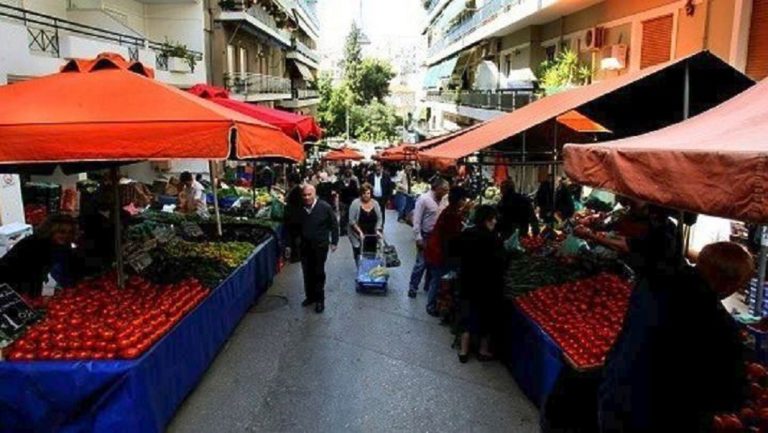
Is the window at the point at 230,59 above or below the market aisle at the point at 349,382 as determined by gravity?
above

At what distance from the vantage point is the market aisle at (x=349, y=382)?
213 inches

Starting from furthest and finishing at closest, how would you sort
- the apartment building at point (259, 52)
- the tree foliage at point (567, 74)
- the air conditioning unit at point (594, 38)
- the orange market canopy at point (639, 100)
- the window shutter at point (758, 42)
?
the apartment building at point (259, 52), the tree foliage at point (567, 74), the air conditioning unit at point (594, 38), the window shutter at point (758, 42), the orange market canopy at point (639, 100)

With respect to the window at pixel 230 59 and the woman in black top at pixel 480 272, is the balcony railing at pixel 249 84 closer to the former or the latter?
the window at pixel 230 59

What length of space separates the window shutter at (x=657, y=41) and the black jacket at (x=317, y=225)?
910cm

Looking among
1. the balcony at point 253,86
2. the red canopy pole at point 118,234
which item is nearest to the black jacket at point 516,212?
the red canopy pole at point 118,234

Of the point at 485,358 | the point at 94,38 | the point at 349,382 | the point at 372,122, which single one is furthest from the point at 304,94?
the point at 349,382

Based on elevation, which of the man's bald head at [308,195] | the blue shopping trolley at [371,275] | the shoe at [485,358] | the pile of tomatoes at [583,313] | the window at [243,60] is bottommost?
the shoe at [485,358]

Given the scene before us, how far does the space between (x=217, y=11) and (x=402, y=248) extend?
54.5ft

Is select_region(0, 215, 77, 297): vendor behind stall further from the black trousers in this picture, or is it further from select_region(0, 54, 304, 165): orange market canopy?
the black trousers

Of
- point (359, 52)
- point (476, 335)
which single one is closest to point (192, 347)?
point (476, 335)

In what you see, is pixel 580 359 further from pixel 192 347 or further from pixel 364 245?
pixel 364 245

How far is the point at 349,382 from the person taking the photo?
6297mm

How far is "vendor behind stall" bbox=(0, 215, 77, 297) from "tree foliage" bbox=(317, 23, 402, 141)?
171 ft

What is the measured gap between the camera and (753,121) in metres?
2.89
